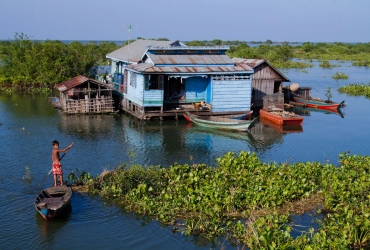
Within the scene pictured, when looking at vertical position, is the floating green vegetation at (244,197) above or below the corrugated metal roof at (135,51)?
below

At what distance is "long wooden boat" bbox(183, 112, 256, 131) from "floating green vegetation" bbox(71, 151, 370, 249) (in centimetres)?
783

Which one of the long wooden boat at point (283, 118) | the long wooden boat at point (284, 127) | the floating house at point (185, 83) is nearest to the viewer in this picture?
the long wooden boat at point (284, 127)

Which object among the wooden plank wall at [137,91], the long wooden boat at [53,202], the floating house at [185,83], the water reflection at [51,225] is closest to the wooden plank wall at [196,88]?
the floating house at [185,83]

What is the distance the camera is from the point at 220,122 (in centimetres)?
2330

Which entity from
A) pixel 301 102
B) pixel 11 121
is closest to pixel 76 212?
pixel 11 121

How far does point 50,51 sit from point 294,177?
1039 inches

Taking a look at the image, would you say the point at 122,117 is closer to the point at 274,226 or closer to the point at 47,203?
the point at 47,203

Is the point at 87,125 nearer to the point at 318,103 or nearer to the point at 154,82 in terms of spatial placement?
the point at 154,82

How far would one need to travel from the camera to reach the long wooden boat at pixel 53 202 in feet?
39.1

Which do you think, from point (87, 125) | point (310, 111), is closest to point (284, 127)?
point (310, 111)

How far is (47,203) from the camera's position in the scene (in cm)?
1216

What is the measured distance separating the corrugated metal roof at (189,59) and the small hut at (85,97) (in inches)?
141

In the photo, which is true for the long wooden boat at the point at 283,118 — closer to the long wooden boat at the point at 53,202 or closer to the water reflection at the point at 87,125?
the water reflection at the point at 87,125

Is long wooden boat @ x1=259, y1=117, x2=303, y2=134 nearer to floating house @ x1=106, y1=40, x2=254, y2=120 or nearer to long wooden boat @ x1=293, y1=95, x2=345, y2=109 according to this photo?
floating house @ x1=106, y1=40, x2=254, y2=120
